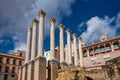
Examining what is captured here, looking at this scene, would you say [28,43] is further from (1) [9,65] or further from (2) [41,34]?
(1) [9,65]

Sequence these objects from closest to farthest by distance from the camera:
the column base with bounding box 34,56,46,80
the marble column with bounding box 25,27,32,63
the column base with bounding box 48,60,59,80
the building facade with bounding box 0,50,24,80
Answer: the column base with bounding box 34,56,46,80, the column base with bounding box 48,60,59,80, the marble column with bounding box 25,27,32,63, the building facade with bounding box 0,50,24,80

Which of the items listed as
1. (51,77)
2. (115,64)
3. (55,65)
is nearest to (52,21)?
(55,65)

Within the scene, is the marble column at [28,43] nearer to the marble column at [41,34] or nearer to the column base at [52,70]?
the marble column at [41,34]

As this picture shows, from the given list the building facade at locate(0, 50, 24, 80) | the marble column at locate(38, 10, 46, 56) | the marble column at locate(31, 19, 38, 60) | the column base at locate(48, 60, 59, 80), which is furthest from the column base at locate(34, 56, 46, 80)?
the building facade at locate(0, 50, 24, 80)

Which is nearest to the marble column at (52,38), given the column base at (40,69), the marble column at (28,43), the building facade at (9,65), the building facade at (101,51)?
the column base at (40,69)

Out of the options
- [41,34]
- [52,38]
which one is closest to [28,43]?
[52,38]

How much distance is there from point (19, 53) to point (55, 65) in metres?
27.8

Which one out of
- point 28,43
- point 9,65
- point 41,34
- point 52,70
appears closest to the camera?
point 52,70

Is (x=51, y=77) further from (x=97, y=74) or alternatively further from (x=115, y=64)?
(x=115, y=64)

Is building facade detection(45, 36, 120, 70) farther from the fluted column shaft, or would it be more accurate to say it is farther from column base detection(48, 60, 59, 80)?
column base detection(48, 60, 59, 80)

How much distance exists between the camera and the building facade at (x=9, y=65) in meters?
50.2

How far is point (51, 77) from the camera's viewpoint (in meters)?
31.8

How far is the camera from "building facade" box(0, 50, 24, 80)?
50.2 meters

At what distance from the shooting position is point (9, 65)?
2063 inches
